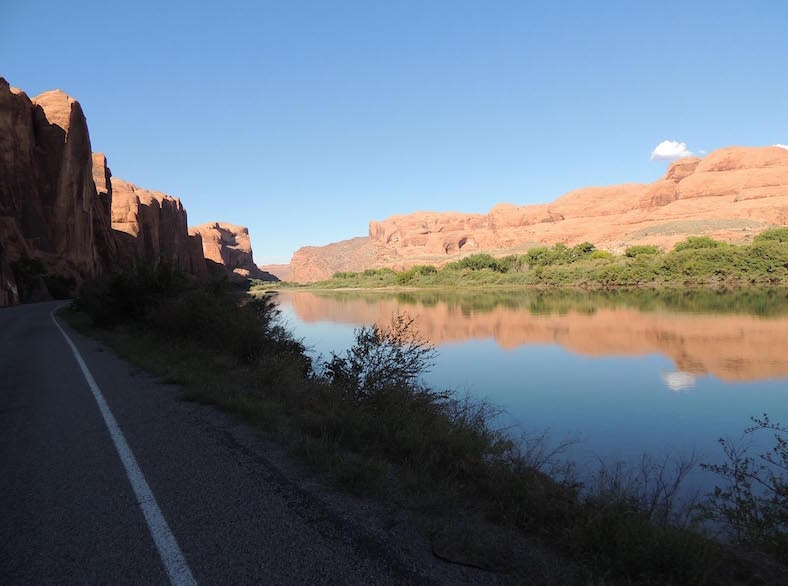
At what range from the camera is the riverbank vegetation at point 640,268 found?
62391mm

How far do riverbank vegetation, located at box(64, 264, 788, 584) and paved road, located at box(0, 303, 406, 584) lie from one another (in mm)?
645

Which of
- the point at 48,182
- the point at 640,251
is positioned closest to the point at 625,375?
the point at 48,182

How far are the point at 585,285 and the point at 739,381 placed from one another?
217 ft

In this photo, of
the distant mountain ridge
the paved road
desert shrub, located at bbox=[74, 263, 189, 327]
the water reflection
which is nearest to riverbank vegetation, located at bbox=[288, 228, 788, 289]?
the distant mountain ridge

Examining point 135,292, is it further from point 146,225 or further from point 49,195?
point 146,225

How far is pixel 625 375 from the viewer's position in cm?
1487

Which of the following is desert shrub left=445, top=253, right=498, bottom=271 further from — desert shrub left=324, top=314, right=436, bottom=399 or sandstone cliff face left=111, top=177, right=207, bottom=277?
desert shrub left=324, top=314, right=436, bottom=399


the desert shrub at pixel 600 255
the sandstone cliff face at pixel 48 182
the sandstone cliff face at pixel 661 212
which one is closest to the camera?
the sandstone cliff face at pixel 48 182

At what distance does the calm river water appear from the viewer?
A: 938cm

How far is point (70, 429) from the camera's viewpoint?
20.3 feet

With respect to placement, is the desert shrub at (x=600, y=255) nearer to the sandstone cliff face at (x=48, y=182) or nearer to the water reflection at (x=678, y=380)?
the water reflection at (x=678, y=380)

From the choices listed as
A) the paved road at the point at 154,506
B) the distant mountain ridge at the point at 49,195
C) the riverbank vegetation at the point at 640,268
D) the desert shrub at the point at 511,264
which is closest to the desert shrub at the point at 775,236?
the riverbank vegetation at the point at 640,268

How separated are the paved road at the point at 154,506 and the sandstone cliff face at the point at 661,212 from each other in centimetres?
9957

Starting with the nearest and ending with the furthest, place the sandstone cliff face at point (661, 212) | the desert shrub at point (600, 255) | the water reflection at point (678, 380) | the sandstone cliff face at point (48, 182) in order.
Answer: the water reflection at point (678, 380), the sandstone cliff face at point (48, 182), the desert shrub at point (600, 255), the sandstone cliff face at point (661, 212)
